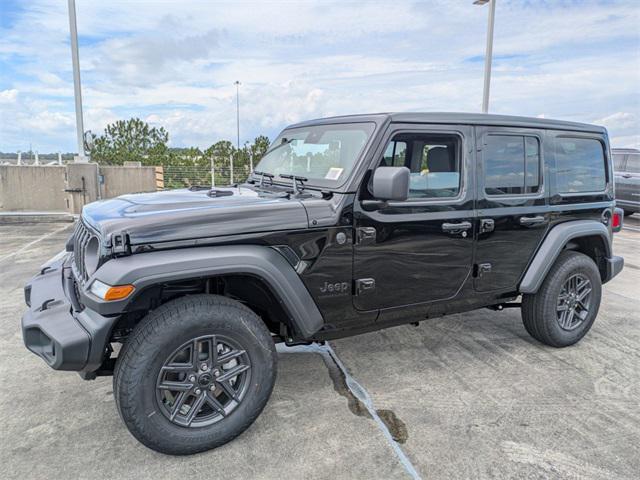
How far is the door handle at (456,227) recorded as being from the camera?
3186 mm

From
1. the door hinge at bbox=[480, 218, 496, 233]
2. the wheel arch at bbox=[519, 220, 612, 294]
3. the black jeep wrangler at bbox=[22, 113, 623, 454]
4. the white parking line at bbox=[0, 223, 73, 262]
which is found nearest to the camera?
the black jeep wrangler at bbox=[22, 113, 623, 454]

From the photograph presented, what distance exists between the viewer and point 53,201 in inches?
470

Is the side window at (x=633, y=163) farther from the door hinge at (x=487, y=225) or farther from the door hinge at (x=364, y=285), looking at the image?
the door hinge at (x=364, y=285)

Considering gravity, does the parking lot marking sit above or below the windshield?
below

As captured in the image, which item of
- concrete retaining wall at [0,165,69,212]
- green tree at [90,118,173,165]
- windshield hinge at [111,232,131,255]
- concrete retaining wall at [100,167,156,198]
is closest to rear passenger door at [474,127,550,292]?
windshield hinge at [111,232,131,255]

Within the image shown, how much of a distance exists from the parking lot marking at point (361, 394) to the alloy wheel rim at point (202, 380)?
85 cm

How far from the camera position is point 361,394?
318cm

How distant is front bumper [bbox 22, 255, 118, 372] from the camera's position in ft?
7.47

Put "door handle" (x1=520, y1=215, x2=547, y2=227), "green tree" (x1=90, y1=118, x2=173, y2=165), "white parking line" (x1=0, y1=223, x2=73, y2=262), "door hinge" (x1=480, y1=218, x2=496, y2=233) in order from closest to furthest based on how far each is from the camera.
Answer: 1. "door hinge" (x1=480, y1=218, x2=496, y2=233)
2. "door handle" (x1=520, y1=215, x2=547, y2=227)
3. "white parking line" (x1=0, y1=223, x2=73, y2=262)
4. "green tree" (x1=90, y1=118, x2=173, y2=165)

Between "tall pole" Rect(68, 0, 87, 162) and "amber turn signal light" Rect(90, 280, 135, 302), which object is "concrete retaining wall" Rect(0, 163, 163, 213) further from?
"amber turn signal light" Rect(90, 280, 135, 302)

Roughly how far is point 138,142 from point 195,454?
1829cm

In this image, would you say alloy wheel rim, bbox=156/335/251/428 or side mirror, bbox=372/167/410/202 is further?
side mirror, bbox=372/167/410/202

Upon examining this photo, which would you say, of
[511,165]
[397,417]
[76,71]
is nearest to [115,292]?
[397,417]

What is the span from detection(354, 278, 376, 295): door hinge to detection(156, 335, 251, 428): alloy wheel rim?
803 millimetres
